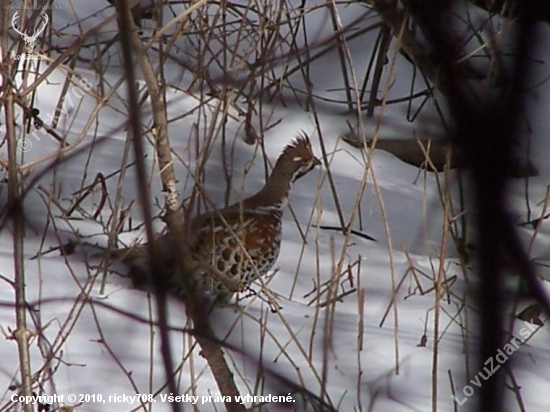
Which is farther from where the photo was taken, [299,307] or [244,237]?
[299,307]

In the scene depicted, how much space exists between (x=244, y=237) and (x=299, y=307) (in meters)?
0.40

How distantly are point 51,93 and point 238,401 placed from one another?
3309 millimetres

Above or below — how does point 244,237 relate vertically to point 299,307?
above

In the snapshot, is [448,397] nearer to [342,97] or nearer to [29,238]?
[29,238]

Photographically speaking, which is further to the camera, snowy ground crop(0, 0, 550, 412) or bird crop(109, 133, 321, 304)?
bird crop(109, 133, 321, 304)

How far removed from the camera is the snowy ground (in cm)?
279

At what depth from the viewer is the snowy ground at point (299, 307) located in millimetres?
2795

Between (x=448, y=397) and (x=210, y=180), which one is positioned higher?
(x=210, y=180)

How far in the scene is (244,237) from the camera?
11.6ft

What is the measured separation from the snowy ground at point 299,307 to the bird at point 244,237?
0.11 metres

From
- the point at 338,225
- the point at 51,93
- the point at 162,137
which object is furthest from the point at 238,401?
the point at 51,93

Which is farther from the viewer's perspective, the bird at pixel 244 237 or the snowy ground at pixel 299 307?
the bird at pixel 244 237

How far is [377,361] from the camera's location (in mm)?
3283

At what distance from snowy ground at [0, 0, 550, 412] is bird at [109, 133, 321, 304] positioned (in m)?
0.11
